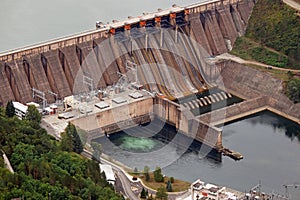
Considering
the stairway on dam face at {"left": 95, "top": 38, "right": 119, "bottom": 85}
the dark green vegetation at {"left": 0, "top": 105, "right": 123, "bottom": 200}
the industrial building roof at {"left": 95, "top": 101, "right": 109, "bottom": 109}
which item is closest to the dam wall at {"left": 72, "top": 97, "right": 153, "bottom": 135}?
the industrial building roof at {"left": 95, "top": 101, "right": 109, "bottom": 109}

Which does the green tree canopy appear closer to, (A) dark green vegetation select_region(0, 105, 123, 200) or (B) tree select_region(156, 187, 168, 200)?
(A) dark green vegetation select_region(0, 105, 123, 200)

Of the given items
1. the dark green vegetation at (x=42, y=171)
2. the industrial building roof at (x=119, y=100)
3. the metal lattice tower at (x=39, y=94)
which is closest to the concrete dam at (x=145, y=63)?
the metal lattice tower at (x=39, y=94)

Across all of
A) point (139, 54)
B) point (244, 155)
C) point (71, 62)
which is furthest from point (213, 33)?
point (244, 155)

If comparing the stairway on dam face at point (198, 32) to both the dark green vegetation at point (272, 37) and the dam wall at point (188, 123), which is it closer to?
the dark green vegetation at point (272, 37)

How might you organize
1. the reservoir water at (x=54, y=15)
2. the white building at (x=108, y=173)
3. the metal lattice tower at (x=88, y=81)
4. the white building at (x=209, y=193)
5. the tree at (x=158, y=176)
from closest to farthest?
1. the white building at (x=209, y=193)
2. the white building at (x=108, y=173)
3. the tree at (x=158, y=176)
4. the metal lattice tower at (x=88, y=81)
5. the reservoir water at (x=54, y=15)

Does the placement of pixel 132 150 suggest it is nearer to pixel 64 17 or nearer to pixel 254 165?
pixel 254 165

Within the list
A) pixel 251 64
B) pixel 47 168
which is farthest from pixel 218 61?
pixel 47 168
